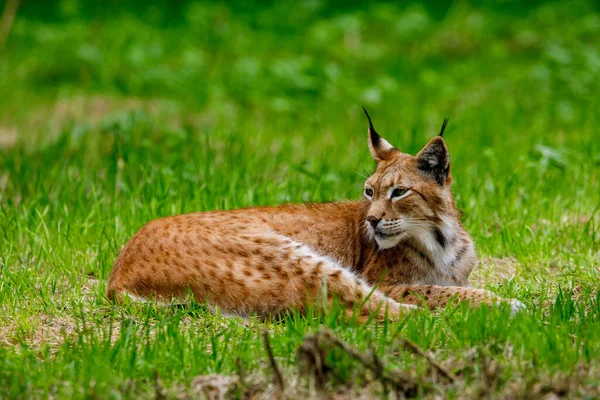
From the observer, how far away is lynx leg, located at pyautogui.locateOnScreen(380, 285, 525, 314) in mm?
4848

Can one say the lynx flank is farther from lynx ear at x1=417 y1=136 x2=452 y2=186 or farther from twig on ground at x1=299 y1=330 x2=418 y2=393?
twig on ground at x1=299 y1=330 x2=418 y2=393

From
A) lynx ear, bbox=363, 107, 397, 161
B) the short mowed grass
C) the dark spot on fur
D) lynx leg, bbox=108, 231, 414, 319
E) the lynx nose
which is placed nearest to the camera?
the short mowed grass

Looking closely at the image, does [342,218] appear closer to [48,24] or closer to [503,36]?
[503,36]

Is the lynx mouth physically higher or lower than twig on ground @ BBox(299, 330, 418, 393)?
higher

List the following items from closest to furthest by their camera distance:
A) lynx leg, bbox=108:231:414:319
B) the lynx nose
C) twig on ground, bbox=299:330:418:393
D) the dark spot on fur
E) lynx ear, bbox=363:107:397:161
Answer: twig on ground, bbox=299:330:418:393
lynx leg, bbox=108:231:414:319
the lynx nose
the dark spot on fur
lynx ear, bbox=363:107:397:161

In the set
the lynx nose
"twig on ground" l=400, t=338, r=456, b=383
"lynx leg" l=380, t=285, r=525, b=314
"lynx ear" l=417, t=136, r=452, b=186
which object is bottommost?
"lynx leg" l=380, t=285, r=525, b=314

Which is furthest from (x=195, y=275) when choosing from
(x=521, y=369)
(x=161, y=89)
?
(x=161, y=89)

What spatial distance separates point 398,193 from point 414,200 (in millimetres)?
93

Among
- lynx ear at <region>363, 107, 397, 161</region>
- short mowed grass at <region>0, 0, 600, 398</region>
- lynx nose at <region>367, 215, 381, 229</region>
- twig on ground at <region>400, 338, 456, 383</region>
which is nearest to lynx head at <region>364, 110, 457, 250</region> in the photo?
lynx nose at <region>367, 215, 381, 229</region>

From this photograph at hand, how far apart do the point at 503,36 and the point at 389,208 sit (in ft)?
27.4

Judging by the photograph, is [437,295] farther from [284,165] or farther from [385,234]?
[284,165]

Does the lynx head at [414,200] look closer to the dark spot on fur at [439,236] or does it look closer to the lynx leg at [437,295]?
the dark spot on fur at [439,236]

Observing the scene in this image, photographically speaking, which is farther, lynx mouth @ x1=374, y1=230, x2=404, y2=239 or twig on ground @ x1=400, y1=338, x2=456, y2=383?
lynx mouth @ x1=374, y1=230, x2=404, y2=239

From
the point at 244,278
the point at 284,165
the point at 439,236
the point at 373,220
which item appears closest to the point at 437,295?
the point at 439,236
